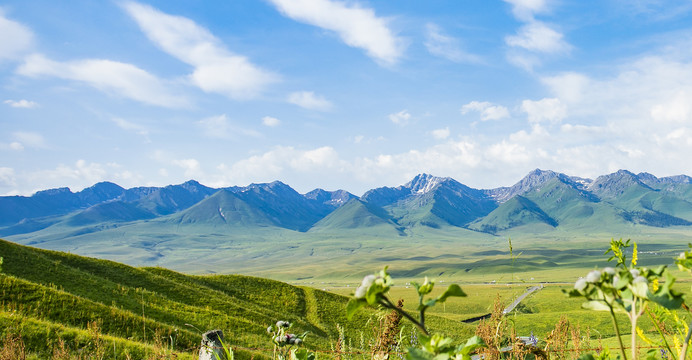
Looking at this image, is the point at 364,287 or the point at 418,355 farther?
the point at 418,355

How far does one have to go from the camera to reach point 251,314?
4762 cm

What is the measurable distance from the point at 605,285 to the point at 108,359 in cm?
2003

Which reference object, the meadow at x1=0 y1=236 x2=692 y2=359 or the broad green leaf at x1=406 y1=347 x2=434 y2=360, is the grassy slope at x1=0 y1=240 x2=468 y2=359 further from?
the broad green leaf at x1=406 y1=347 x2=434 y2=360

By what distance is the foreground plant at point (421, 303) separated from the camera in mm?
1386

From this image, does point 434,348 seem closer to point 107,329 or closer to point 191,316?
point 107,329

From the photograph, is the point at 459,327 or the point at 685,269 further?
the point at 459,327

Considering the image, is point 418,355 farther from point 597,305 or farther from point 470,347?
point 597,305

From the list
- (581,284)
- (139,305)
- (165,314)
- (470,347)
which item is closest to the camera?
(581,284)

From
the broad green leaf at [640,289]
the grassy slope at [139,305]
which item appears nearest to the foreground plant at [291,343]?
the broad green leaf at [640,289]

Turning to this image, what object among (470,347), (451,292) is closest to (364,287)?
(451,292)

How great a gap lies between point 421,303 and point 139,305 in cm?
4351

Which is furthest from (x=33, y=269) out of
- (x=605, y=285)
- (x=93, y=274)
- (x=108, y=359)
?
(x=605, y=285)

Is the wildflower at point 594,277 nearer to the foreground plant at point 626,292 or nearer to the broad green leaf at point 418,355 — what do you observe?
the foreground plant at point 626,292

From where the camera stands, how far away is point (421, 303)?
4.62 feet
